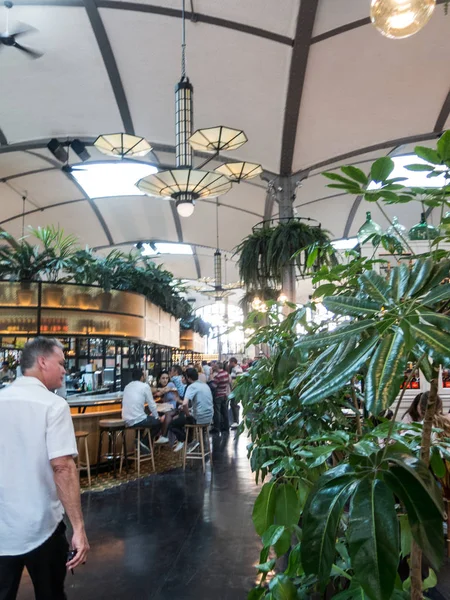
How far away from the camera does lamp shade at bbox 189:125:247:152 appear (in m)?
6.79

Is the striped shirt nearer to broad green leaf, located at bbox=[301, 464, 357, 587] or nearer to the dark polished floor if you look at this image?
the dark polished floor

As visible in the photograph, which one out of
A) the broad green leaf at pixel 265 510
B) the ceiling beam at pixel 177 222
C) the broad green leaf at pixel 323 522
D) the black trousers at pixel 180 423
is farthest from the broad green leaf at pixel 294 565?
the ceiling beam at pixel 177 222

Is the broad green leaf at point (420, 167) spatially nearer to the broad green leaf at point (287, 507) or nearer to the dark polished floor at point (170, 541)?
the broad green leaf at point (287, 507)

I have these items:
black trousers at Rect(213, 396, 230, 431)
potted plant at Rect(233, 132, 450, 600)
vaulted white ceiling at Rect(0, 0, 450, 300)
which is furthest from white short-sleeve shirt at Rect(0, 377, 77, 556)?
black trousers at Rect(213, 396, 230, 431)

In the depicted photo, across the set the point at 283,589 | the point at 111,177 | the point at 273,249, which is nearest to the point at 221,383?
the point at 273,249

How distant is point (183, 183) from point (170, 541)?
433 centimetres

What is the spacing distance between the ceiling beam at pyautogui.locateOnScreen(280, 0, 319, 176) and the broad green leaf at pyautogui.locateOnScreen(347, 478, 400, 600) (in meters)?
7.16

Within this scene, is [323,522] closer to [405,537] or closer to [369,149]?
[405,537]

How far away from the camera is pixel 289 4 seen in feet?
21.6

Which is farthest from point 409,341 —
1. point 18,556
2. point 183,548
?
point 183,548

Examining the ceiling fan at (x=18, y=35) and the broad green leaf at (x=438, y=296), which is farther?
the ceiling fan at (x=18, y=35)

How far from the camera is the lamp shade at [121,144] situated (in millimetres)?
7066

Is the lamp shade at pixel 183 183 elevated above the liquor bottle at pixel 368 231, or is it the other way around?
the lamp shade at pixel 183 183

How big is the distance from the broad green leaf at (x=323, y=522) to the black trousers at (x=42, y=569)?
149 cm
